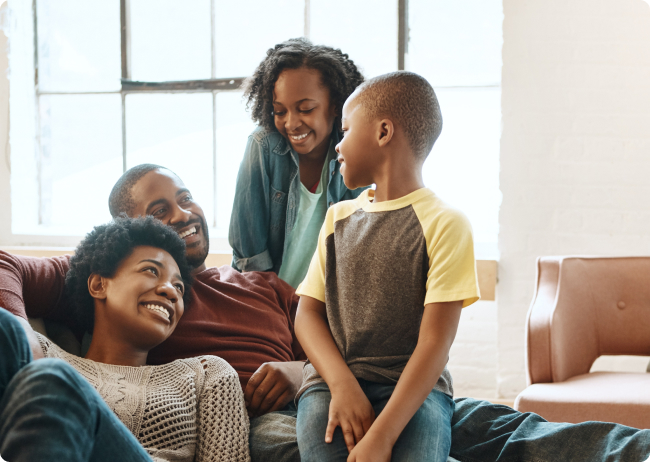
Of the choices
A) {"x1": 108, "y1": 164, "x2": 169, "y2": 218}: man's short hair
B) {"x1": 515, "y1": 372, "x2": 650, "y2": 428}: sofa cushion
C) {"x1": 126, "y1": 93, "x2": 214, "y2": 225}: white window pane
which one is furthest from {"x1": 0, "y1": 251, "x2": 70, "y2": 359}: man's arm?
{"x1": 126, "y1": 93, "x2": 214, "y2": 225}: white window pane

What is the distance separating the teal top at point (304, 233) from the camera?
2068 mm

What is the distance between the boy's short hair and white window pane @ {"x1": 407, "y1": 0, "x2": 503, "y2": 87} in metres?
2.26

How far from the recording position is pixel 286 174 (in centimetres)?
211

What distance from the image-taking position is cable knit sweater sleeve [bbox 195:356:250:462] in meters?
1.18

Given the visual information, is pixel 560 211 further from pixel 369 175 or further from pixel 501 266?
pixel 369 175

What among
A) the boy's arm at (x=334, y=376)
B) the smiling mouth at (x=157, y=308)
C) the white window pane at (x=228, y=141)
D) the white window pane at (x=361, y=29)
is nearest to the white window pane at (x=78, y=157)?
the white window pane at (x=228, y=141)

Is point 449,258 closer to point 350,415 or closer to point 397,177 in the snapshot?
point 397,177

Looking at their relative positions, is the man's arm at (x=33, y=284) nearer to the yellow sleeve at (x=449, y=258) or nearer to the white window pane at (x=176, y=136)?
the yellow sleeve at (x=449, y=258)

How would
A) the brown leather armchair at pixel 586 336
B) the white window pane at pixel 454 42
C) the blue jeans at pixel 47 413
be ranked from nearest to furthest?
the blue jeans at pixel 47 413 → the brown leather armchair at pixel 586 336 → the white window pane at pixel 454 42

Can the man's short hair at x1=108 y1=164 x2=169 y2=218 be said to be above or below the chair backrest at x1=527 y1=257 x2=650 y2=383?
above

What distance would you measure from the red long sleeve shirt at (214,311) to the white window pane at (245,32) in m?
2.15

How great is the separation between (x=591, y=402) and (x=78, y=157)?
329cm

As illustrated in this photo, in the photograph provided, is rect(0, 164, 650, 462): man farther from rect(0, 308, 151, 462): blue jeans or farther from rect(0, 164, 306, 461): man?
rect(0, 308, 151, 462): blue jeans

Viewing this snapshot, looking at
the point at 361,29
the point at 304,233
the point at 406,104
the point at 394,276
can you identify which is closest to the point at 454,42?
the point at 361,29
